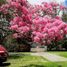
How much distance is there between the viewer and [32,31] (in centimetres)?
1341

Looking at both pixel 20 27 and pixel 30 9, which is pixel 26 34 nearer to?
pixel 20 27

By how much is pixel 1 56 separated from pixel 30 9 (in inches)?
114

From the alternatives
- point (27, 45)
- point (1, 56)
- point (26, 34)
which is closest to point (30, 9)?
point (26, 34)

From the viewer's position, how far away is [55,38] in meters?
12.6

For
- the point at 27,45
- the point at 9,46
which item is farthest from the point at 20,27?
the point at 27,45

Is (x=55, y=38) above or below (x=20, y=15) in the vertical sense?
below

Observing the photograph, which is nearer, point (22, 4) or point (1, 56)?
point (22, 4)

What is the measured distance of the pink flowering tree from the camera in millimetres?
12438

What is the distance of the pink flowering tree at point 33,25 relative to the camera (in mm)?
12438

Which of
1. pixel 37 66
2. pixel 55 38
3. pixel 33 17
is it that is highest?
pixel 33 17

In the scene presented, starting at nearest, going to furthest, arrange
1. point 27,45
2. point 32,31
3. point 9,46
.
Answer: point 32,31
point 9,46
point 27,45

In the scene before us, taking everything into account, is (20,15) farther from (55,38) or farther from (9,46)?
(9,46)

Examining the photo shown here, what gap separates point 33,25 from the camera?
535 inches

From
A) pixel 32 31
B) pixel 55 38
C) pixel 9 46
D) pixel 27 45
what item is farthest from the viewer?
pixel 27 45
